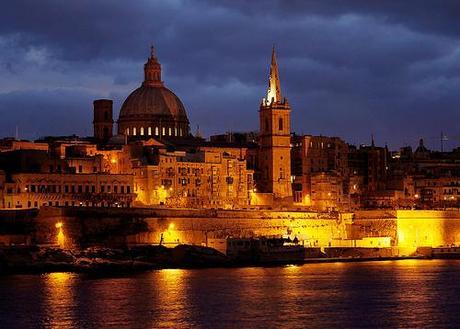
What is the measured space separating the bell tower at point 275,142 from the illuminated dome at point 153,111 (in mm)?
7298

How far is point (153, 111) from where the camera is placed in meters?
87.9

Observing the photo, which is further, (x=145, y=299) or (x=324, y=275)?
(x=324, y=275)

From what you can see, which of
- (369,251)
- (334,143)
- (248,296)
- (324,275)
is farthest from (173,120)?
(248,296)

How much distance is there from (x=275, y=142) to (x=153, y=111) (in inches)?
395

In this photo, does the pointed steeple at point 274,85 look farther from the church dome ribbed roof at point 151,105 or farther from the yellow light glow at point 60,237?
the yellow light glow at point 60,237

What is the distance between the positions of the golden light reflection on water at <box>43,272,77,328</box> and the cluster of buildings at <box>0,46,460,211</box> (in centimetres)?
1331

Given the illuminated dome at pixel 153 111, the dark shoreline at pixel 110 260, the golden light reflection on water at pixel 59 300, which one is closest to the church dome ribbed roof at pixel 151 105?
the illuminated dome at pixel 153 111

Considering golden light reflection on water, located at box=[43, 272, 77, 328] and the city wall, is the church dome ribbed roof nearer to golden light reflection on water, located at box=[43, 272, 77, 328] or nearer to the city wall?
the city wall

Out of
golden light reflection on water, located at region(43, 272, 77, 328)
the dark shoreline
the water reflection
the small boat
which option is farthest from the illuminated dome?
golden light reflection on water, located at region(43, 272, 77, 328)

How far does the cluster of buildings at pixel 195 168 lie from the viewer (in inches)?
2741

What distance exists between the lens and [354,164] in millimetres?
93062

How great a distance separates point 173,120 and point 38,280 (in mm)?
36367

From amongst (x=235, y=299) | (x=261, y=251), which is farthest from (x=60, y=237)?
(x=235, y=299)

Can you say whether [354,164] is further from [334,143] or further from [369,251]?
[369,251]
